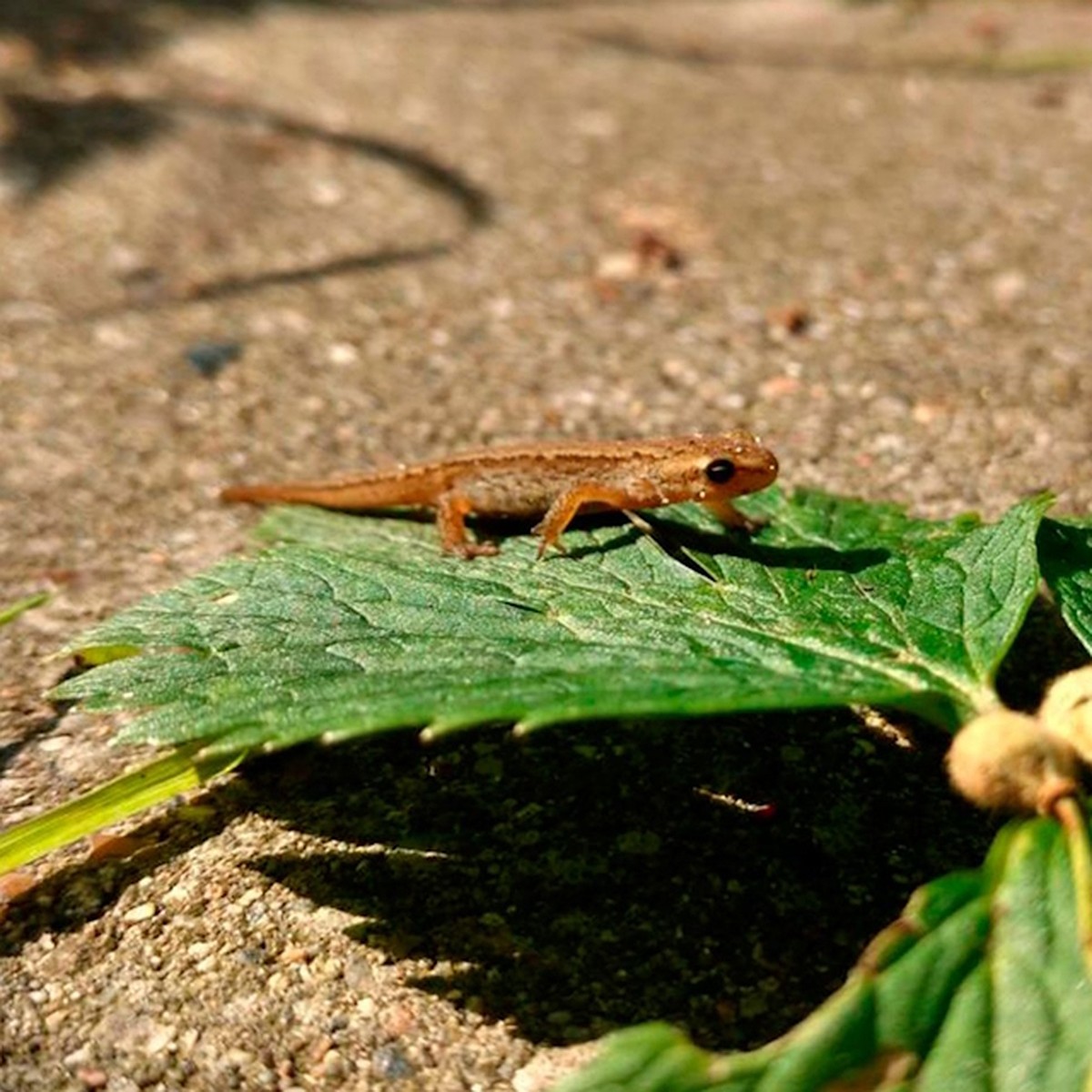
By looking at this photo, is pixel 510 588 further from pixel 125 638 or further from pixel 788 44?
pixel 788 44

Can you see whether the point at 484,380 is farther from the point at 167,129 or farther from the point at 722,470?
the point at 167,129

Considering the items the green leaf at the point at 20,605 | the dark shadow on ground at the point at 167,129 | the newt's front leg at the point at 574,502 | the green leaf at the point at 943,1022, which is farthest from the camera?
the dark shadow on ground at the point at 167,129

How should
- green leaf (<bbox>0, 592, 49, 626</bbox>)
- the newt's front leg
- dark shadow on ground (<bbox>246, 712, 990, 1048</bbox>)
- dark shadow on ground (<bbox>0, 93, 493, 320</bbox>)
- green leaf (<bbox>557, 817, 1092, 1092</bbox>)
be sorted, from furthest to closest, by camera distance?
dark shadow on ground (<bbox>0, 93, 493, 320</bbox>)
the newt's front leg
green leaf (<bbox>0, 592, 49, 626</bbox>)
dark shadow on ground (<bbox>246, 712, 990, 1048</bbox>)
green leaf (<bbox>557, 817, 1092, 1092</bbox>)

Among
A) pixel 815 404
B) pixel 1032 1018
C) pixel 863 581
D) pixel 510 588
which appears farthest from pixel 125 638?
pixel 815 404

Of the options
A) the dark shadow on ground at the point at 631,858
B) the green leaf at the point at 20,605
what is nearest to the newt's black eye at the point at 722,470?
the dark shadow on ground at the point at 631,858

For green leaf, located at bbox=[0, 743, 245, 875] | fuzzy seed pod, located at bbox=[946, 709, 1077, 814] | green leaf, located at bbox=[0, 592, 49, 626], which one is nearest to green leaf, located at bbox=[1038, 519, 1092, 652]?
fuzzy seed pod, located at bbox=[946, 709, 1077, 814]

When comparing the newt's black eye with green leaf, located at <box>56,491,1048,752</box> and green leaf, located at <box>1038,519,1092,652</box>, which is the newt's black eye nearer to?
green leaf, located at <box>56,491,1048,752</box>

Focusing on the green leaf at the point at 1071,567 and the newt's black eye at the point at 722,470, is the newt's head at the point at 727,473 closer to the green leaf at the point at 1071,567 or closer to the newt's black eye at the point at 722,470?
the newt's black eye at the point at 722,470
